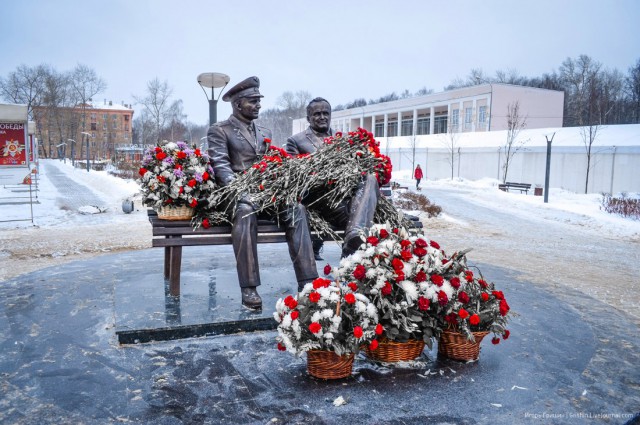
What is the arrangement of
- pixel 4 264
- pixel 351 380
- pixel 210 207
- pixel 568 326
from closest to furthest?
pixel 351 380
pixel 568 326
pixel 210 207
pixel 4 264

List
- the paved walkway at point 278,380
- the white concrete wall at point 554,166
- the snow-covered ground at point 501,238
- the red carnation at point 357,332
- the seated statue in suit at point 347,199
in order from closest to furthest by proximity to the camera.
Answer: the paved walkway at point 278,380 → the red carnation at point 357,332 → the seated statue in suit at point 347,199 → the snow-covered ground at point 501,238 → the white concrete wall at point 554,166

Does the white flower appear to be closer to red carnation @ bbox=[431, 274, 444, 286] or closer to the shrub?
red carnation @ bbox=[431, 274, 444, 286]

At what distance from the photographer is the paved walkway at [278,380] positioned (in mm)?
2703

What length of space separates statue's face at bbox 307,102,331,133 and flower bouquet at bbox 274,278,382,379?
110 inches

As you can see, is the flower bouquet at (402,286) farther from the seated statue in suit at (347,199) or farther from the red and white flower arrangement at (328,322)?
the seated statue in suit at (347,199)

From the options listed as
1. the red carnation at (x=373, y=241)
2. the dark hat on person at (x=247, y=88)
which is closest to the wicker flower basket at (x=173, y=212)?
the dark hat on person at (x=247, y=88)

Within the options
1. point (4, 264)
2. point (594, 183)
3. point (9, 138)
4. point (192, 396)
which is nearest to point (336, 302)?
point (192, 396)

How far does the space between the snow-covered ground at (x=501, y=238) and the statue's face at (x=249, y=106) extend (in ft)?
9.11

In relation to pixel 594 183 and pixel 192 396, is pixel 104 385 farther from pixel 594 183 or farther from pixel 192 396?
pixel 594 183

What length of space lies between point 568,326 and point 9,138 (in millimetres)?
12790

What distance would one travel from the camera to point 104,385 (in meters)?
3.02

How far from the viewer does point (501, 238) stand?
11.0 metres

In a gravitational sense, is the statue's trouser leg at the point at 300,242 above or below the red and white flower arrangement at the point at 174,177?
below

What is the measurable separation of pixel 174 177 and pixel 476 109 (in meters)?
Answer: 43.7
